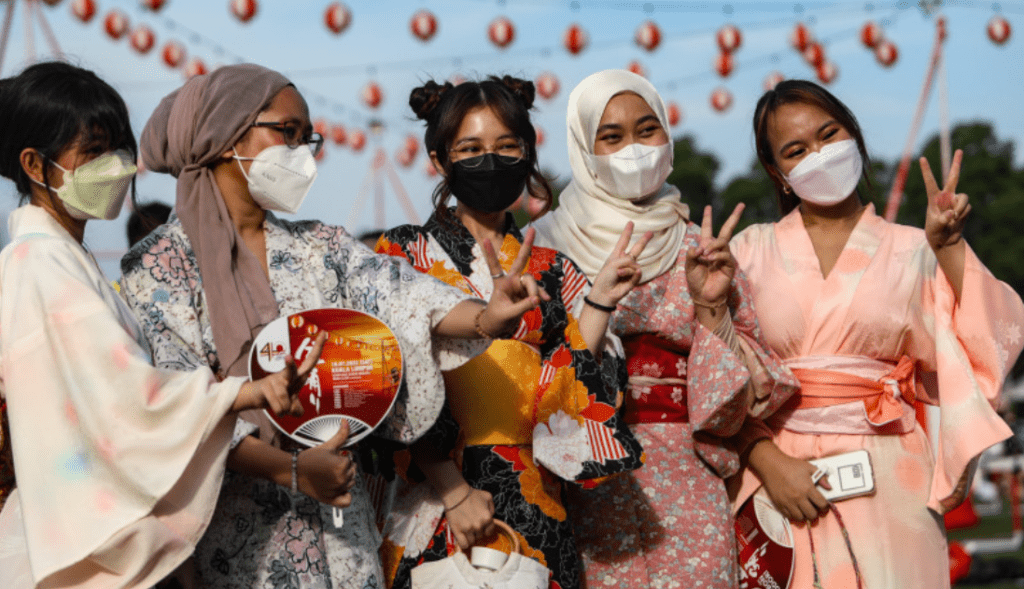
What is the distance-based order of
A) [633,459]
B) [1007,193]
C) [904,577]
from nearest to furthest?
[633,459] → [904,577] → [1007,193]

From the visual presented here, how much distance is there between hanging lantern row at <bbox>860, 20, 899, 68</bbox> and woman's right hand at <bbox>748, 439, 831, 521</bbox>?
13924mm

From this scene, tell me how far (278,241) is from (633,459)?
1.20 m

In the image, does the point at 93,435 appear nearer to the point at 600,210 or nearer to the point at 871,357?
the point at 600,210

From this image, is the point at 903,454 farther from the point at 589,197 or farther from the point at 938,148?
the point at 938,148

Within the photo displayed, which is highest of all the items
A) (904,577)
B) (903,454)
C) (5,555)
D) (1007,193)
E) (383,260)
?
(383,260)

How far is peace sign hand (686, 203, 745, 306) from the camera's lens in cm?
345

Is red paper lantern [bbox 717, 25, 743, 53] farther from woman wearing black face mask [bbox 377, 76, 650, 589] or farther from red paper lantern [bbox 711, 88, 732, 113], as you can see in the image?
woman wearing black face mask [bbox 377, 76, 650, 589]

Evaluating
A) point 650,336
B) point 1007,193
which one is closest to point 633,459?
point 650,336

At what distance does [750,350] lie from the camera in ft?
11.9

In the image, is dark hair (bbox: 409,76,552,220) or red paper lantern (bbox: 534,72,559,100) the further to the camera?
red paper lantern (bbox: 534,72,559,100)

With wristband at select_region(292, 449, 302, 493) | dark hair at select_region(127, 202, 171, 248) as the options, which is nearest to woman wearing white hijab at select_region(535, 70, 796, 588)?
wristband at select_region(292, 449, 302, 493)

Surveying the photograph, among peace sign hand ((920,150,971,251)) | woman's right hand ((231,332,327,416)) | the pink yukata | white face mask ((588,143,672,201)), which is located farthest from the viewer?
white face mask ((588,143,672,201))

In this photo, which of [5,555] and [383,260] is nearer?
[5,555]

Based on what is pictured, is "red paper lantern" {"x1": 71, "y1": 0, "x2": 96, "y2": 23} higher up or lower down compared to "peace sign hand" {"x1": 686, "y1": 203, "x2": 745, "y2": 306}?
higher up
